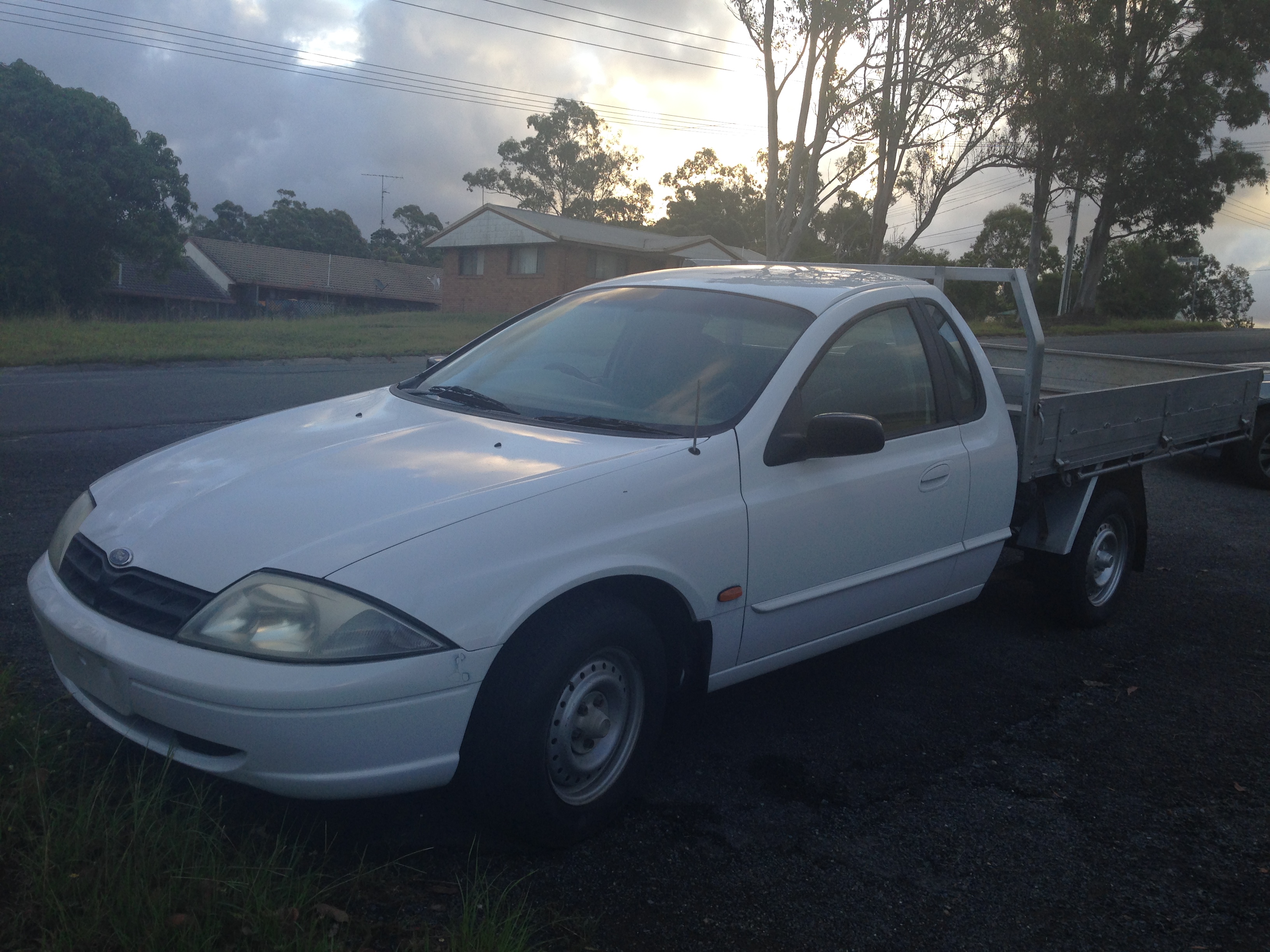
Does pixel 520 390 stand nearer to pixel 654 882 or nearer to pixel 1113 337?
pixel 654 882

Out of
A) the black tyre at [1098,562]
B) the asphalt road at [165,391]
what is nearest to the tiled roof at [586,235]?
the asphalt road at [165,391]

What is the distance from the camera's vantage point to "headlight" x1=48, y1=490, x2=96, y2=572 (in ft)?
10.7

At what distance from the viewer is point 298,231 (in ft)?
231

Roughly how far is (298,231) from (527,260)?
35.8 metres

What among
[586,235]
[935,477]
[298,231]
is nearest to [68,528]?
[935,477]

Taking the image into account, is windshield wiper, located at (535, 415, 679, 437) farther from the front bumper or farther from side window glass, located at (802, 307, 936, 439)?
the front bumper

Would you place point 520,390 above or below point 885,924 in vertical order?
above

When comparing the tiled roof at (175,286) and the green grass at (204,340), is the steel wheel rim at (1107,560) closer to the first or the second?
the green grass at (204,340)

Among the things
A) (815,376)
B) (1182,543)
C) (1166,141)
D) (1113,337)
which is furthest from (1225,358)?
(815,376)

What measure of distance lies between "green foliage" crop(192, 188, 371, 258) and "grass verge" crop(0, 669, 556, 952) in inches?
2771

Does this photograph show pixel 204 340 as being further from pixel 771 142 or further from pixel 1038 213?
pixel 1038 213

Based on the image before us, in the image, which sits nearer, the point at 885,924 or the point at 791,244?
the point at 885,924

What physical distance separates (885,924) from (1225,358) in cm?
2489

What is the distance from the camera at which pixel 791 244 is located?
2283 cm
